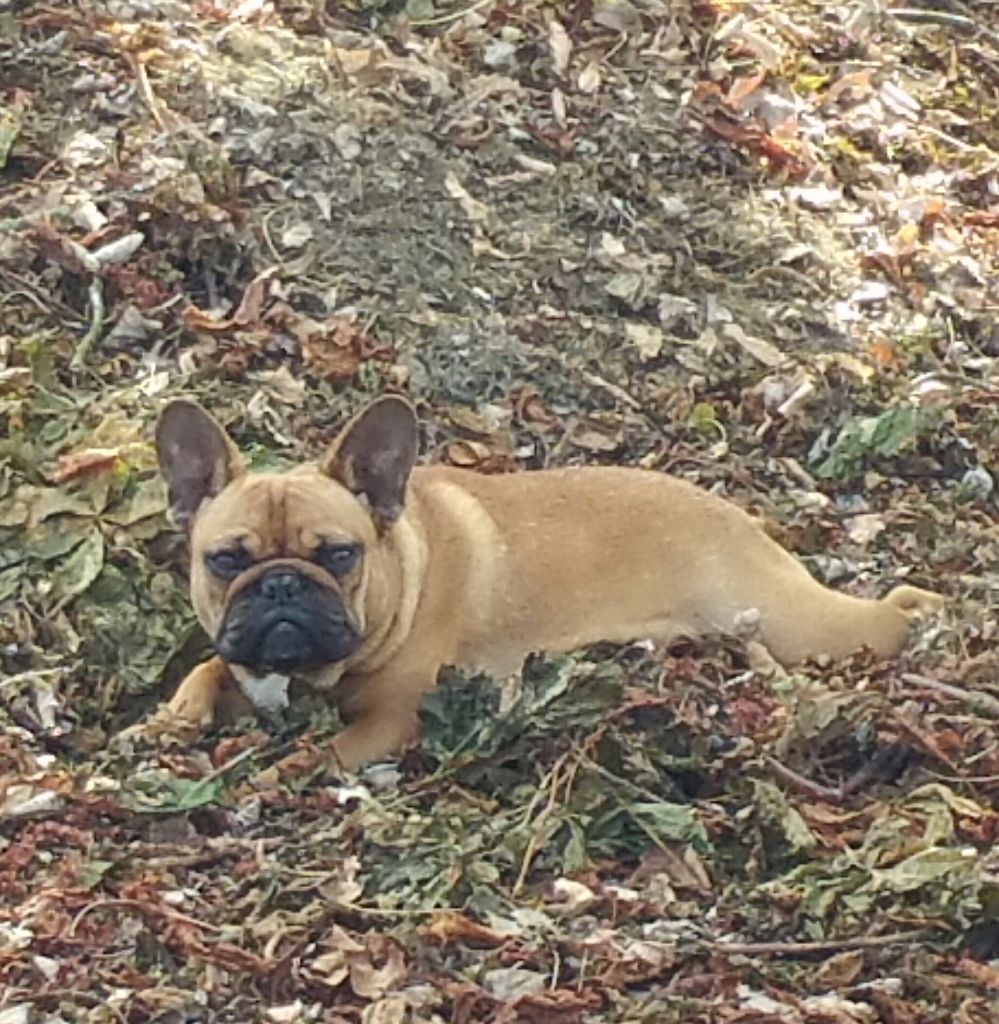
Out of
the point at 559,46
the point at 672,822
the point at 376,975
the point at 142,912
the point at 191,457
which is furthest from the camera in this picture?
the point at 559,46

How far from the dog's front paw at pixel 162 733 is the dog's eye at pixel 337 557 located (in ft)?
1.55

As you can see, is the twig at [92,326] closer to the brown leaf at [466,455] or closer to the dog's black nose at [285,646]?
the brown leaf at [466,455]

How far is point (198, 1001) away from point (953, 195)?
4.93m

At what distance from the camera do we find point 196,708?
6156 millimetres

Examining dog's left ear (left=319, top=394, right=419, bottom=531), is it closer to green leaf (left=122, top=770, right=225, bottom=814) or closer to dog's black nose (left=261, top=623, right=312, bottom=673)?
dog's black nose (left=261, top=623, right=312, bottom=673)

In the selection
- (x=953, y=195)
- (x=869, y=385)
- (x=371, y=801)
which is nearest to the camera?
(x=371, y=801)

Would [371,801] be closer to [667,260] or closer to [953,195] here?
[667,260]

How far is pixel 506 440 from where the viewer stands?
295 inches

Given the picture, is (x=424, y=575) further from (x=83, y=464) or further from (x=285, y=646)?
(x=83, y=464)

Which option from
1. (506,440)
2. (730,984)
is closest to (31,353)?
(506,440)

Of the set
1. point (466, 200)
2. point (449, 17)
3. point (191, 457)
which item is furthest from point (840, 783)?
point (449, 17)

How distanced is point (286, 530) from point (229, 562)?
0.16 metres

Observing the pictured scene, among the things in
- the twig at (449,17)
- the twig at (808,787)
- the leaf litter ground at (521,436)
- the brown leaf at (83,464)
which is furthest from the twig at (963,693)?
the twig at (449,17)

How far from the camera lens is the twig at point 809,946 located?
199 inches
